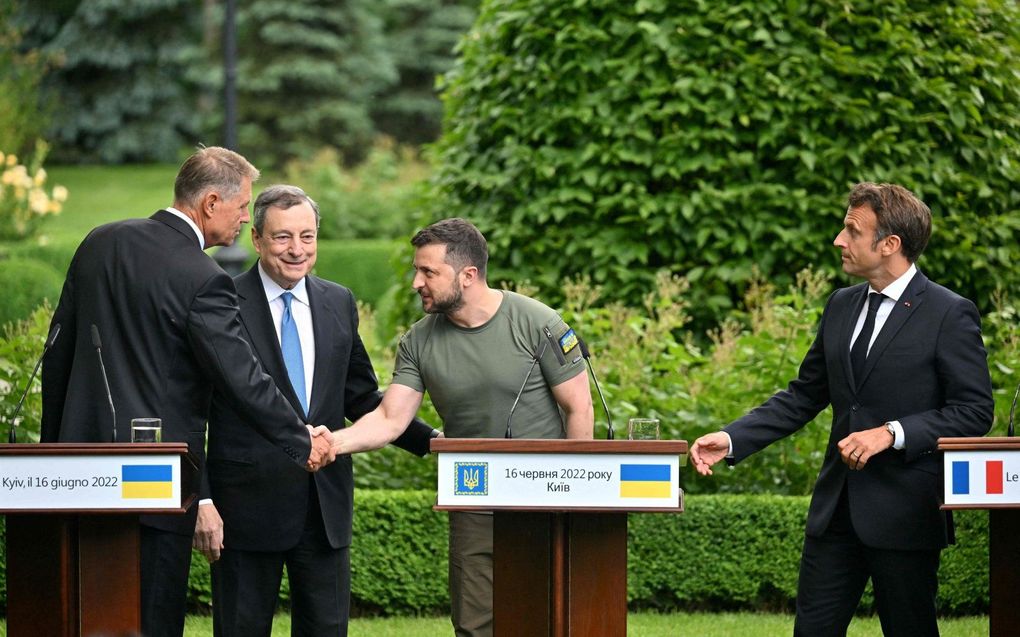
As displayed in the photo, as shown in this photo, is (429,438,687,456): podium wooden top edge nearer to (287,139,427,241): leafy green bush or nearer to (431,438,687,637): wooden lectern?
(431,438,687,637): wooden lectern

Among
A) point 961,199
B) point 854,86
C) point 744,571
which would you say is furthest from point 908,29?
point 744,571

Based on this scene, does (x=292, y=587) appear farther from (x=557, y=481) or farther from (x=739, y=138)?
(x=739, y=138)

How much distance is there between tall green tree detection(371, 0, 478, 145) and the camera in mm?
31141

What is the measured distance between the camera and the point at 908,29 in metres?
7.61

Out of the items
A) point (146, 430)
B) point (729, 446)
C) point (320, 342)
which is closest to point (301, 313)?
point (320, 342)

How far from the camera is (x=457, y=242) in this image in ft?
14.8

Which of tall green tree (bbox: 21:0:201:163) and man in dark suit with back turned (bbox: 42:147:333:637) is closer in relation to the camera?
man in dark suit with back turned (bbox: 42:147:333:637)

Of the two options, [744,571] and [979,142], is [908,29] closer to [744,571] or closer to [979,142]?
[979,142]

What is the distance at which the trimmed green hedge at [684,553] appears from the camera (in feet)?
20.1

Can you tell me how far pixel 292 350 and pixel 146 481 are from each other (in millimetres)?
947

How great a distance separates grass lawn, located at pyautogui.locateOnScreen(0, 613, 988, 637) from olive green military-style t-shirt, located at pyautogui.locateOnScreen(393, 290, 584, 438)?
1.61 metres

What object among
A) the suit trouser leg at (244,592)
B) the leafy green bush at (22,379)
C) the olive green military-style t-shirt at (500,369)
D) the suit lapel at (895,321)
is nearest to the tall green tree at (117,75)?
the leafy green bush at (22,379)

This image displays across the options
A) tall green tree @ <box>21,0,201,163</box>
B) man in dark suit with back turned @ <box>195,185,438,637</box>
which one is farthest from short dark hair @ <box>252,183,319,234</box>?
tall green tree @ <box>21,0,201,163</box>

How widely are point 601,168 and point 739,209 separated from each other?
2.66ft
